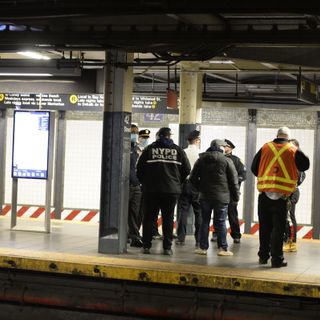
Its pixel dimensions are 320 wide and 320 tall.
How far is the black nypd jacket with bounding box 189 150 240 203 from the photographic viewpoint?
10.7 metres

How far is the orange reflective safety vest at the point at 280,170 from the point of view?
32.0ft

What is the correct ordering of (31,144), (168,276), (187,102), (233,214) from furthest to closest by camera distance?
(187,102) < (31,144) < (233,214) < (168,276)

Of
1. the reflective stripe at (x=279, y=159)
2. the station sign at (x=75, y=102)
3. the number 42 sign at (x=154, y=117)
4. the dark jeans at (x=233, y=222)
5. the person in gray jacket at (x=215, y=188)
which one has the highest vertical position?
the station sign at (x=75, y=102)

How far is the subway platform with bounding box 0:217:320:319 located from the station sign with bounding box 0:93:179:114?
5.41 metres

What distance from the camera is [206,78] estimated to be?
17.0 meters

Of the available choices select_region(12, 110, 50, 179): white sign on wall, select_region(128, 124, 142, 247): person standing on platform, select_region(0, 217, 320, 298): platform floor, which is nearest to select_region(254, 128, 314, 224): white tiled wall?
select_region(0, 217, 320, 298): platform floor

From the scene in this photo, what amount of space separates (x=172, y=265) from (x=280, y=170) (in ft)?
5.98

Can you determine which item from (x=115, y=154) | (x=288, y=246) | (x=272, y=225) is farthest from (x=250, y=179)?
(x=272, y=225)

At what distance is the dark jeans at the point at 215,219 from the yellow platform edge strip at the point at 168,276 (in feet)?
4.81

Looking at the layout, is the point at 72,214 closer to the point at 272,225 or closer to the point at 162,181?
the point at 162,181

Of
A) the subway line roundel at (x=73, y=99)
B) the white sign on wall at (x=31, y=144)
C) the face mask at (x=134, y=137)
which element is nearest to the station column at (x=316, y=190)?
the subway line roundel at (x=73, y=99)

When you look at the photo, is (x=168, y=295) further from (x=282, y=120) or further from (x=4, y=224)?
(x=282, y=120)

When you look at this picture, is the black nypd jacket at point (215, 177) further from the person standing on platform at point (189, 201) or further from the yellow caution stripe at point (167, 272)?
the yellow caution stripe at point (167, 272)

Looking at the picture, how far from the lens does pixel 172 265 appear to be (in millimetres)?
9445
